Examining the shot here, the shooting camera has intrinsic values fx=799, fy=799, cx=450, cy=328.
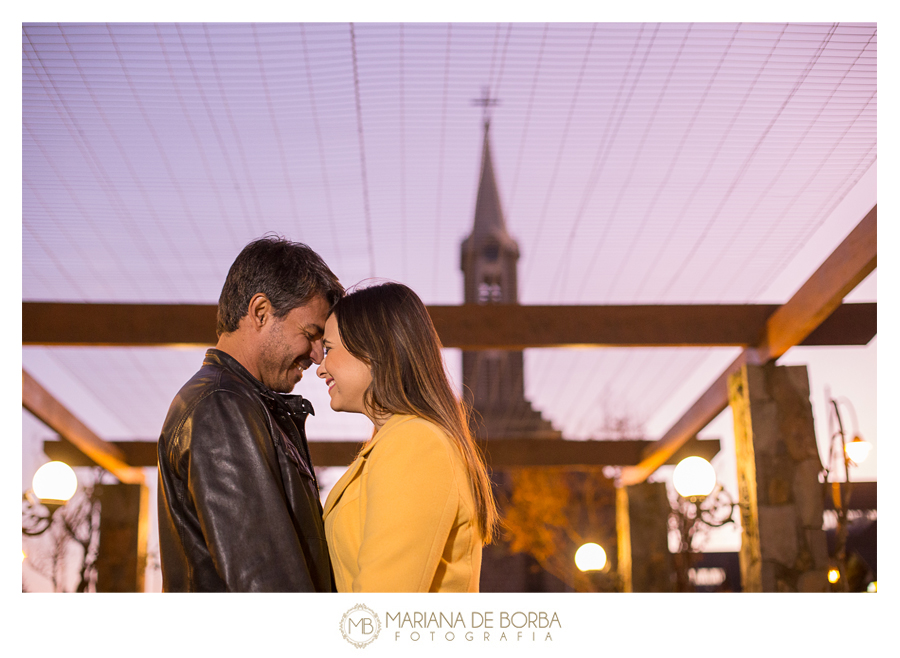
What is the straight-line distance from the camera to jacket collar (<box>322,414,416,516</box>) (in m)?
1.97

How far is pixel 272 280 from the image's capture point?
2.29m

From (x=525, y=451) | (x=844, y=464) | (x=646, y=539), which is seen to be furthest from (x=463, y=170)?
(x=646, y=539)

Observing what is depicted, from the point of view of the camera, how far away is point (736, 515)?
7695 mm

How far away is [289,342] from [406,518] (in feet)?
2.46

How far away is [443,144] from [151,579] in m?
10.9

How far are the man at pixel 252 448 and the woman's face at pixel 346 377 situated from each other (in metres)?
0.19

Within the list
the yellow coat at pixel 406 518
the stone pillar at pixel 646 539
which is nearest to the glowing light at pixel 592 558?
the stone pillar at pixel 646 539

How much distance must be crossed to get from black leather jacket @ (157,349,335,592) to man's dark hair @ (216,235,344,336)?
0.18 metres

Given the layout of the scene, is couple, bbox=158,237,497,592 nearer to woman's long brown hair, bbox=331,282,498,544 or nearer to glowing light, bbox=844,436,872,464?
woman's long brown hair, bbox=331,282,498,544

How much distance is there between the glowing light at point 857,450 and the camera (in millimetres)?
6508

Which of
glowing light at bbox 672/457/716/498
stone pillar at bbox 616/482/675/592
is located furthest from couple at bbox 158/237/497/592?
stone pillar at bbox 616/482/675/592

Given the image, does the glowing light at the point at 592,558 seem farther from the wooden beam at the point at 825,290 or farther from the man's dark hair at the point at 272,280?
the man's dark hair at the point at 272,280
